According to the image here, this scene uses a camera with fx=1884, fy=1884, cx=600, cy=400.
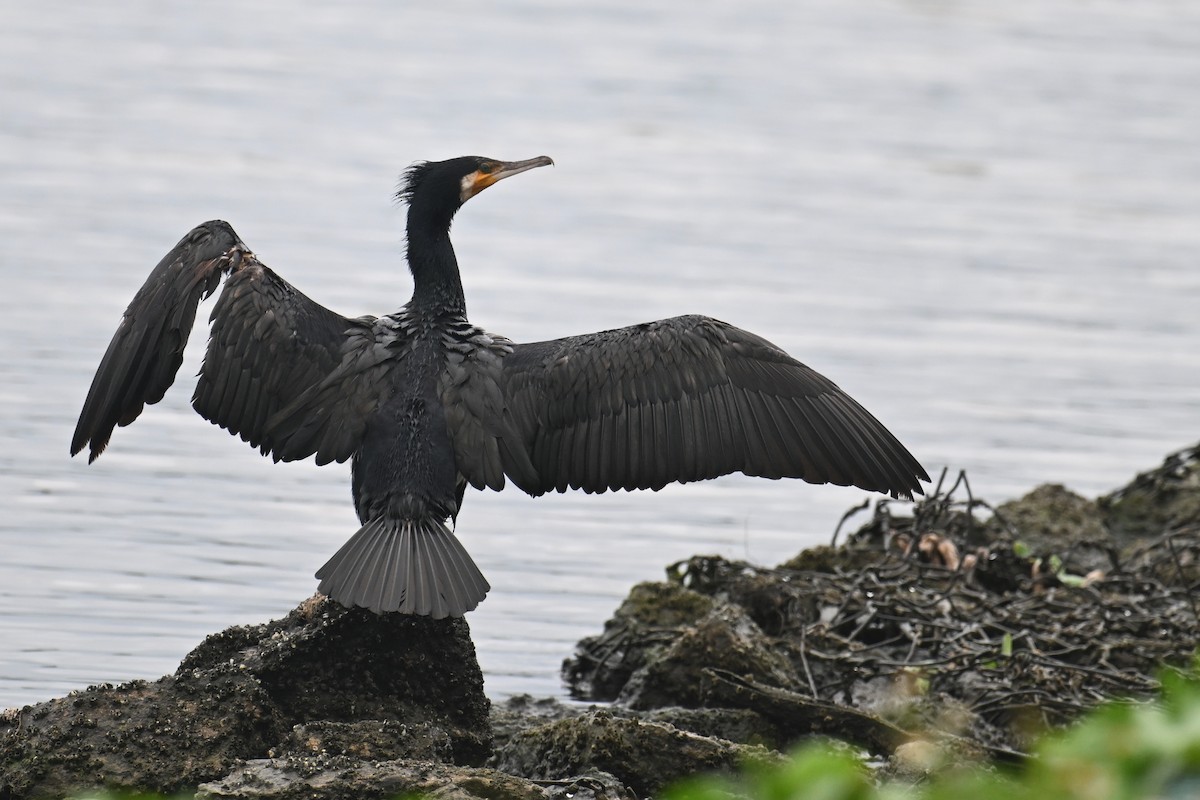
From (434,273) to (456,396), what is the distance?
639 mm

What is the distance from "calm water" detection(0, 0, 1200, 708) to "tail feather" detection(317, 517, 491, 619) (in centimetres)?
227

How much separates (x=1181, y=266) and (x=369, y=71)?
11.7 m

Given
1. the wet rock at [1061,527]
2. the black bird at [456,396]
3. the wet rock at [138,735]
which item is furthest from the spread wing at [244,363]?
the wet rock at [1061,527]

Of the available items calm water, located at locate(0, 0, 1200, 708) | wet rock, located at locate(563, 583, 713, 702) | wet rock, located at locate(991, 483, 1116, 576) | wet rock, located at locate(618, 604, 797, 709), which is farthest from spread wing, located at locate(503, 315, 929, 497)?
wet rock, located at locate(991, 483, 1116, 576)

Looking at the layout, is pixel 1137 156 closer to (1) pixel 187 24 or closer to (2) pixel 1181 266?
(2) pixel 1181 266

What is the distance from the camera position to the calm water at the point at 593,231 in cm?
1066

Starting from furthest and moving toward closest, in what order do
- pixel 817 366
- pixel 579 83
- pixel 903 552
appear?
pixel 579 83 < pixel 817 366 < pixel 903 552

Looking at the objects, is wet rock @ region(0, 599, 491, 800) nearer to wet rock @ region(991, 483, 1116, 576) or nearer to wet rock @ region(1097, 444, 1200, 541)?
wet rock @ region(991, 483, 1116, 576)

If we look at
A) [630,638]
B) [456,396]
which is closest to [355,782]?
[456,396]

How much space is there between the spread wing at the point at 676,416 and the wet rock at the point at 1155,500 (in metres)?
4.24

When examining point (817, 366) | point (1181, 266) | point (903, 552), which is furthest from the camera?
point (1181, 266)

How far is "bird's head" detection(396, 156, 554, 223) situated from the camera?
7871 millimetres

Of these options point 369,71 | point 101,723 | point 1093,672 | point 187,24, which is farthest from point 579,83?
point 101,723

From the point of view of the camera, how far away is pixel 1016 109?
2572cm
